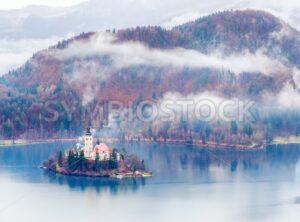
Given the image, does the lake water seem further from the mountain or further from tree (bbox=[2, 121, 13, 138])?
the mountain

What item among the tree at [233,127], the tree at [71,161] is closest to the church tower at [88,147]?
the tree at [71,161]

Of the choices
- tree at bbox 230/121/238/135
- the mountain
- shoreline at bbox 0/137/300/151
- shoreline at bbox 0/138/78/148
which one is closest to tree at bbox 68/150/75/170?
shoreline at bbox 0/137/300/151

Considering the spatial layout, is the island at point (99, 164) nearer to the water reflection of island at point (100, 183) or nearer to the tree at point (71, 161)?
the tree at point (71, 161)

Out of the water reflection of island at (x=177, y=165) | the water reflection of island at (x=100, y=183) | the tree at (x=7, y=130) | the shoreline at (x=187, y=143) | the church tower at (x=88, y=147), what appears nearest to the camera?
the water reflection of island at (x=100, y=183)

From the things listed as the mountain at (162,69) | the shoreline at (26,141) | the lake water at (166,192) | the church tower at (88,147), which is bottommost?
the lake water at (166,192)

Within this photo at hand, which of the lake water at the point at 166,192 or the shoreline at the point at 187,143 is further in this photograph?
the shoreline at the point at 187,143

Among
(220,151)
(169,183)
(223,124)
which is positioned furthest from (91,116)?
(169,183)
